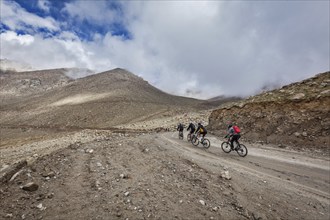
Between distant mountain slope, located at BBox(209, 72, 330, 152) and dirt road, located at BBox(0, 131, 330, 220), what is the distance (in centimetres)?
752

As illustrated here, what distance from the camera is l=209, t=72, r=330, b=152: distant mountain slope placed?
16812mm

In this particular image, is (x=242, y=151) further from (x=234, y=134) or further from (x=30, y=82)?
(x=30, y=82)

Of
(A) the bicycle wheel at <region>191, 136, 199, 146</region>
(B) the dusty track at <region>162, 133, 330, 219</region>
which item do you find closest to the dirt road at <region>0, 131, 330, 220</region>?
(B) the dusty track at <region>162, 133, 330, 219</region>

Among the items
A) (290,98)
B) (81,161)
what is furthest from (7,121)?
(290,98)

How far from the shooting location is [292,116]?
62.7ft

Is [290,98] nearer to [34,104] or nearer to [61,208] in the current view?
[61,208]

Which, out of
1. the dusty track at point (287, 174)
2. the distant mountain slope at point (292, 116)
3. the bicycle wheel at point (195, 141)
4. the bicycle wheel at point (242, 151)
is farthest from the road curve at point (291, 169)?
the bicycle wheel at point (195, 141)

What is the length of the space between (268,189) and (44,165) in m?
8.32

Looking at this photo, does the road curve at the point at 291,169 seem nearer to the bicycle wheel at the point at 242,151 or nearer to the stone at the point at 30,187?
the bicycle wheel at the point at 242,151

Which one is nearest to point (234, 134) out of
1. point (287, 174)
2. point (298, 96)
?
point (287, 174)

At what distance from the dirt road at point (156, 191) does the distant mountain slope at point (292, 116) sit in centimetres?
752

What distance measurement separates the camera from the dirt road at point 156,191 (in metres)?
5.42

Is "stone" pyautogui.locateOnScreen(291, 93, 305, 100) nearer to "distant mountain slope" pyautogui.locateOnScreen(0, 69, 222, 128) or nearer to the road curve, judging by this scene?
the road curve

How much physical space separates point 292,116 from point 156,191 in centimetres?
1734
